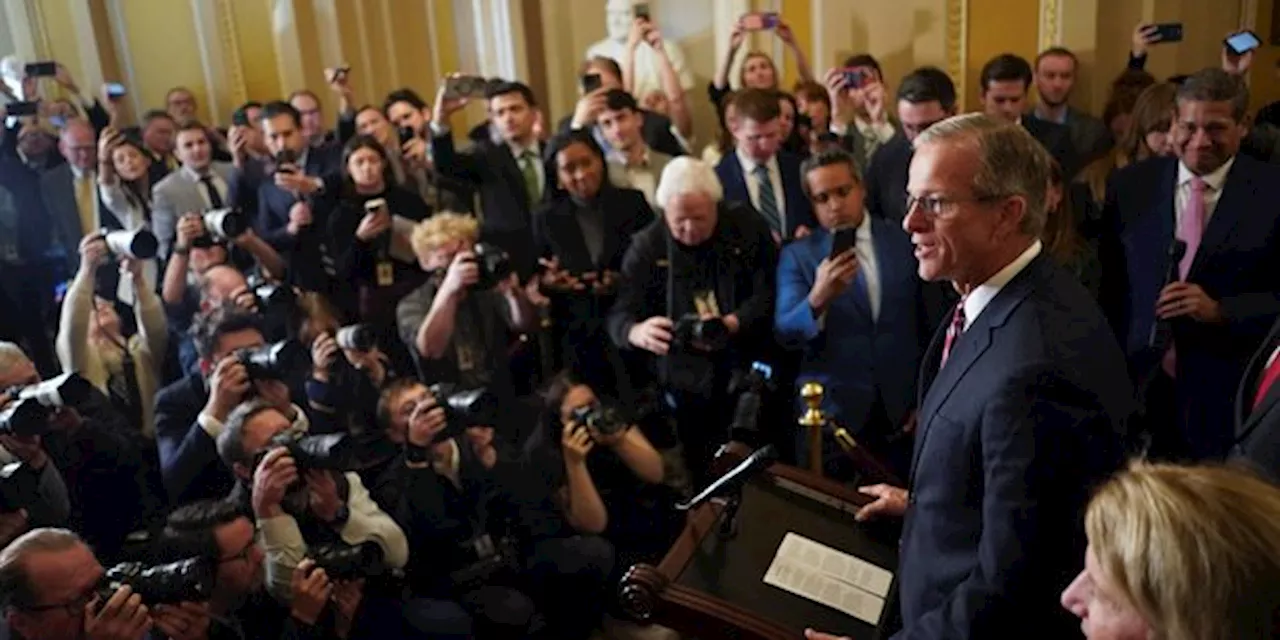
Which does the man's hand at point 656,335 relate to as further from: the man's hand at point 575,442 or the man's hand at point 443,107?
the man's hand at point 443,107

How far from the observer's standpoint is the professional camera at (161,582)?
1776 millimetres

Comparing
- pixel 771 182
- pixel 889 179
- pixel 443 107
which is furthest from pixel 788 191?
pixel 443 107

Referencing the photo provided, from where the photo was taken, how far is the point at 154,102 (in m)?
6.26

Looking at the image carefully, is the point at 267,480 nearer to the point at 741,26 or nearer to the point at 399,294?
the point at 399,294

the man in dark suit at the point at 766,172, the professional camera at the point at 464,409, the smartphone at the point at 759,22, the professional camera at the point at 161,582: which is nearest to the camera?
the professional camera at the point at 161,582

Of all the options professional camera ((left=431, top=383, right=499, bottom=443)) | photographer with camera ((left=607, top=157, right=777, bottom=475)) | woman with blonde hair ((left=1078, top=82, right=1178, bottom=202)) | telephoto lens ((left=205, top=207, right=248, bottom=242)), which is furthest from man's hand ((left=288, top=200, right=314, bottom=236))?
woman with blonde hair ((left=1078, top=82, right=1178, bottom=202))

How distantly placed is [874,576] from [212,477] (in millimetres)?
1686

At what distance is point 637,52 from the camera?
18.6ft

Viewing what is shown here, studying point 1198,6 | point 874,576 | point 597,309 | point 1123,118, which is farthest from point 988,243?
point 1198,6

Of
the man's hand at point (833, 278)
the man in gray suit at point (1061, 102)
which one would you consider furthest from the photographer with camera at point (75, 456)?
the man in gray suit at point (1061, 102)

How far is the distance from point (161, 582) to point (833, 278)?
1517mm

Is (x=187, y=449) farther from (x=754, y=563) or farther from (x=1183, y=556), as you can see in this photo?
(x=1183, y=556)

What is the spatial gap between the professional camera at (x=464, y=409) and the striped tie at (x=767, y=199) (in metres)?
1.30

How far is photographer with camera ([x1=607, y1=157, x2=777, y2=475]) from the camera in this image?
274 cm
